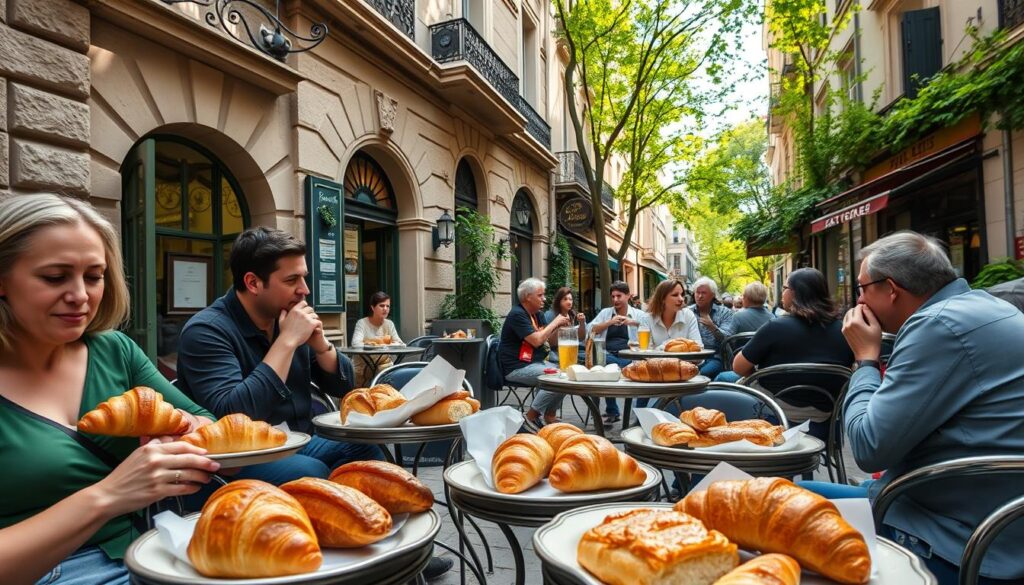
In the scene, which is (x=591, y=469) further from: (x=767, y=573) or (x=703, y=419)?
(x=703, y=419)

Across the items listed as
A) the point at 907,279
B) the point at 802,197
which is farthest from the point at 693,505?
the point at 802,197

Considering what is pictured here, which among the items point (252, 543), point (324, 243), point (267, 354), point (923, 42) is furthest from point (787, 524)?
point (923, 42)

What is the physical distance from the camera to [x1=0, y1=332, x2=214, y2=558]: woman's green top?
1.38 m

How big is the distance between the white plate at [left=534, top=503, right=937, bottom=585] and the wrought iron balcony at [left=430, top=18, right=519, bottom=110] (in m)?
10.2

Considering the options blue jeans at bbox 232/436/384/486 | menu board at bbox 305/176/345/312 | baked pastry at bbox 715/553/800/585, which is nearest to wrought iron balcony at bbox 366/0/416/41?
menu board at bbox 305/176/345/312

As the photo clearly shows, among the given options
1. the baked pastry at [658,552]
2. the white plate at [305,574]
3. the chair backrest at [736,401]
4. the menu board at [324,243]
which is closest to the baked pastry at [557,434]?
the white plate at [305,574]

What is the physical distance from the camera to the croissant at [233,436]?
5.16 feet

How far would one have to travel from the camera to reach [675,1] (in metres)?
12.2

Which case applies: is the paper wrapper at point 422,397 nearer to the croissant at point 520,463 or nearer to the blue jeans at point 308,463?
the blue jeans at point 308,463

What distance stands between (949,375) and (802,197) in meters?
14.2

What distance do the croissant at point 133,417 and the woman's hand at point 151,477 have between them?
0.35 meters

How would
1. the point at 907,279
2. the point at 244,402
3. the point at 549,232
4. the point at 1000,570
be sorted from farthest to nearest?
1. the point at 549,232
2. the point at 244,402
3. the point at 907,279
4. the point at 1000,570

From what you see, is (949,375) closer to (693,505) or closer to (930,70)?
(693,505)

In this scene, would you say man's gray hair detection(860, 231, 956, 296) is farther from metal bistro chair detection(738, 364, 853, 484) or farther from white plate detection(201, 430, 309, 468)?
white plate detection(201, 430, 309, 468)
